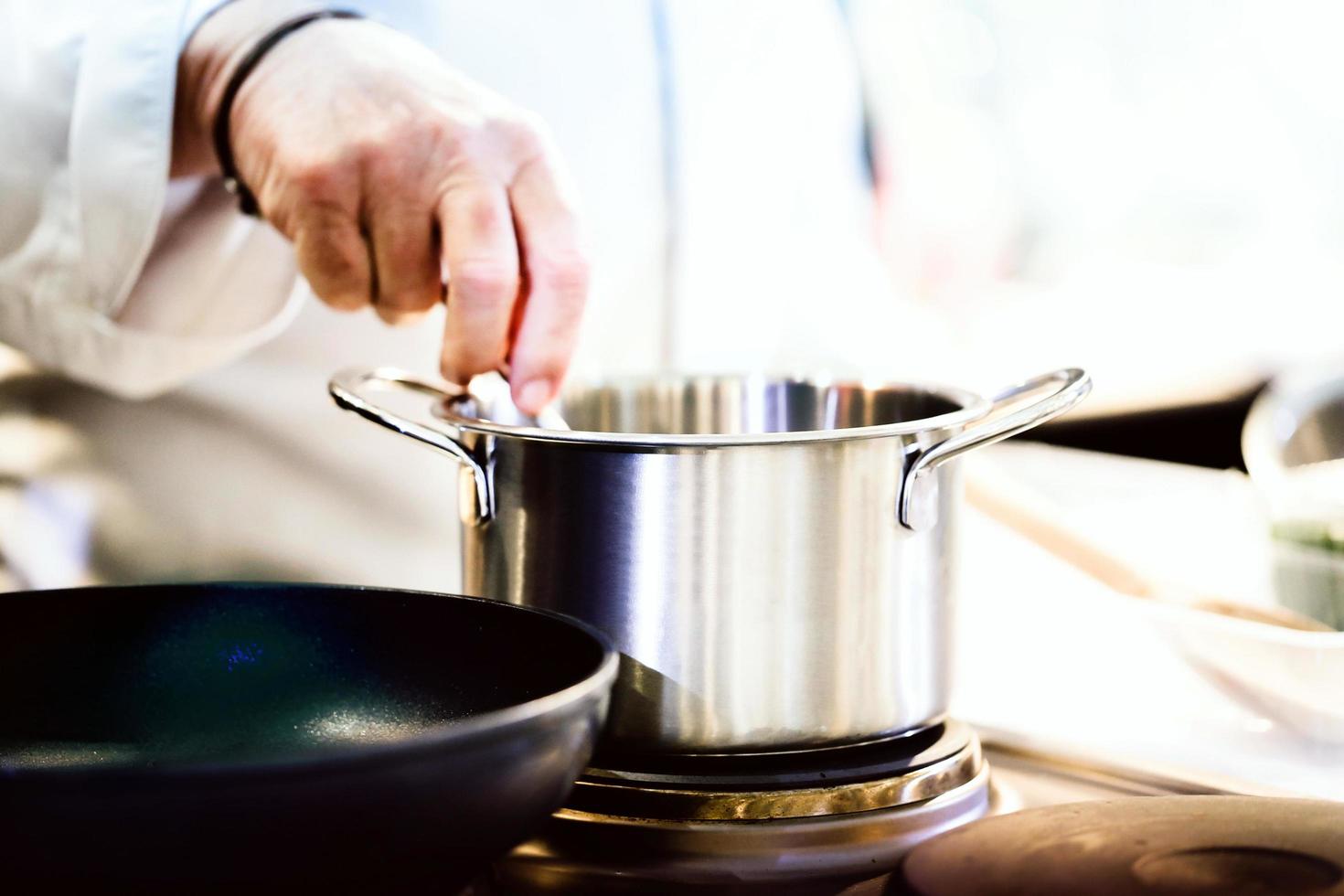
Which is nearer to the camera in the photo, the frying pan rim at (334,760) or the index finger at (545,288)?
the frying pan rim at (334,760)

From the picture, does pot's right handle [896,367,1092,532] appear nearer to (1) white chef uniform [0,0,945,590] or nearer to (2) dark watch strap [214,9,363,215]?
(1) white chef uniform [0,0,945,590]

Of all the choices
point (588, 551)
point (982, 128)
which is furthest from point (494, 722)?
point (982, 128)

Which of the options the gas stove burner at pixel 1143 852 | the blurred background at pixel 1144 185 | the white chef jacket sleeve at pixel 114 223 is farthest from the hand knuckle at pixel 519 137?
the blurred background at pixel 1144 185

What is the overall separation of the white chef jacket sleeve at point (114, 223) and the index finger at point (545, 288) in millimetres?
268

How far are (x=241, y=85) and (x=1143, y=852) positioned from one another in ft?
1.84

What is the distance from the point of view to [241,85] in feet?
2.23

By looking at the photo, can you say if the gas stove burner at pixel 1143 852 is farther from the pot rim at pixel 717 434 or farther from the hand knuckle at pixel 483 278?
the hand knuckle at pixel 483 278

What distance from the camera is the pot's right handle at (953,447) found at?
0.47 m

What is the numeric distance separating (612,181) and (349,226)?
1.76 feet

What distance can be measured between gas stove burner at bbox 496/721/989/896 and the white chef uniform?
269 millimetres

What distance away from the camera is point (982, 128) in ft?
8.51

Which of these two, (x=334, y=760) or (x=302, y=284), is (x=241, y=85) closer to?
(x=302, y=284)

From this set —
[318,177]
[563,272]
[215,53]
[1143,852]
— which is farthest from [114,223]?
[1143,852]

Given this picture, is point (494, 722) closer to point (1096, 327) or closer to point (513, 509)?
point (513, 509)
